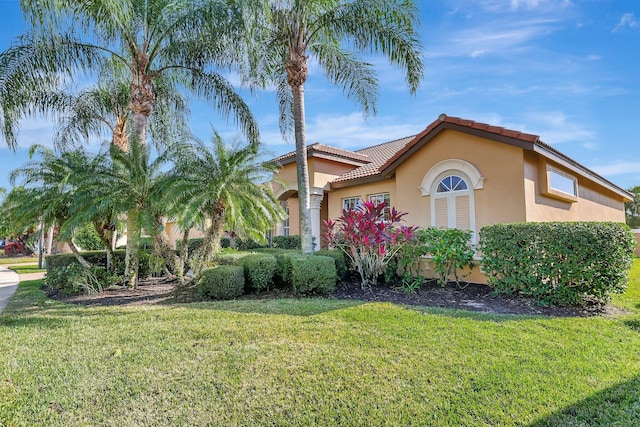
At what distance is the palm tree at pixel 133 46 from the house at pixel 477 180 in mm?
5510

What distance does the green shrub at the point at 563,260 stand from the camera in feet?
24.0

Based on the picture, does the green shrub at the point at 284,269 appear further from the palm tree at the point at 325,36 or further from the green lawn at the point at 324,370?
the green lawn at the point at 324,370

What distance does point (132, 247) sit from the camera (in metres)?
10.6

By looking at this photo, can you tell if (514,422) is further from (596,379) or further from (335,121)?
(335,121)

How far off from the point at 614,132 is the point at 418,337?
52.7 feet

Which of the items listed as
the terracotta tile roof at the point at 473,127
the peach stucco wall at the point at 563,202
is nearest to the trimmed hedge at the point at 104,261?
the terracotta tile roof at the point at 473,127

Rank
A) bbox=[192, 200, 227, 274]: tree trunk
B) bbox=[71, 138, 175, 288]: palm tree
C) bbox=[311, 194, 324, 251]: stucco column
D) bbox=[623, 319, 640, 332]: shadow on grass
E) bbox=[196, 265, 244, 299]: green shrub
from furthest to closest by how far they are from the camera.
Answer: bbox=[311, 194, 324, 251]: stucco column < bbox=[192, 200, 227, 274]: tree trunk < bbox=[71, 138, 175, 288]: palm tree < bbox=[196, 265, 244, 299]: green shrub < bbox=[623, 319, 640, 332]: shadow on grass

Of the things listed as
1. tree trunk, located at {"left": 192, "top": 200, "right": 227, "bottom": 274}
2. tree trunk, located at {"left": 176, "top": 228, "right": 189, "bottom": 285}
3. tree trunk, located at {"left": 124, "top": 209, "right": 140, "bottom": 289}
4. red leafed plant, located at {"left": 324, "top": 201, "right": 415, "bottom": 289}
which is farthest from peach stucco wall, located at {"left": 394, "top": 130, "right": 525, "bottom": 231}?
tree trunk, located at {"left": 124, "top": 209, "right": 140, "bottom": 289}

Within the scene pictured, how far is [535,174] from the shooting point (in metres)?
10.5

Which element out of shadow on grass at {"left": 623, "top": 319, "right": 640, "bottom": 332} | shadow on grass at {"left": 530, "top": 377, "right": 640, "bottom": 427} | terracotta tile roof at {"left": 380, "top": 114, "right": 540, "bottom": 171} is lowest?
shadow on grass at {"left": 530, "top": 377, "right": 640, "bottom": 427}

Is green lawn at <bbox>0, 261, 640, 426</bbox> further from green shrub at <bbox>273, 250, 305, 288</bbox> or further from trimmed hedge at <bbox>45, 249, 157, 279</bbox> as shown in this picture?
trimmed hedge at <bbox>45, 249, 157, 279</bbox>

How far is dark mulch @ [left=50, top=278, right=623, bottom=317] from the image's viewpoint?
7582 mm

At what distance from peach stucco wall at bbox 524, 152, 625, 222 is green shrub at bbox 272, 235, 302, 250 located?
10.9m

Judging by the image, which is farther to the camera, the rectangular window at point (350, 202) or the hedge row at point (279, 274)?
the rectangular window at point (350, 202)
